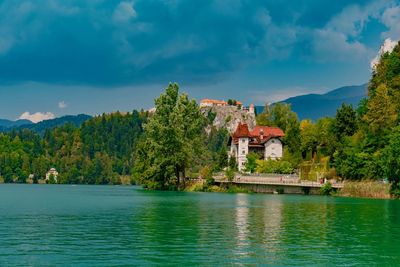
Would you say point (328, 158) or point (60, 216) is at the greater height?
point (328, 158)

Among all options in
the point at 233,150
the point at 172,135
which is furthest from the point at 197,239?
the point at 233,150

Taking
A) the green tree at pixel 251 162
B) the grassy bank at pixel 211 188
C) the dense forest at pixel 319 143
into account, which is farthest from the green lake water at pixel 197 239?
the green tree at pixel 251 162

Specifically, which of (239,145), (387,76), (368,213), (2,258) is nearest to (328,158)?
(387,76)

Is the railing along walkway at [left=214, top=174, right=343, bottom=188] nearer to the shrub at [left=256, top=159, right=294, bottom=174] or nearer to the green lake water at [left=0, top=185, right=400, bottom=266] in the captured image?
the shrub at [left=256, top=159, right=294, bottom=174]

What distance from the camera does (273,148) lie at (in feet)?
454

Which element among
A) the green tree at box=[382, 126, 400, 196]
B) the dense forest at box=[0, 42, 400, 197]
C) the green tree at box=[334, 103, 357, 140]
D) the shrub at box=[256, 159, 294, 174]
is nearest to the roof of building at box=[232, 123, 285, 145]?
the dense forest at box=[0, 42, 400, 197]

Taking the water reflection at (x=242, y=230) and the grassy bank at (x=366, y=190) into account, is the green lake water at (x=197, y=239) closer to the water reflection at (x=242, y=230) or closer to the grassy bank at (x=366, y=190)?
the water reflection at (x=242, y=230)

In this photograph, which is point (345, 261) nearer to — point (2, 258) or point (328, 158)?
point (2, 258)

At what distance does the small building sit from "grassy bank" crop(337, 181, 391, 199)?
41.9m

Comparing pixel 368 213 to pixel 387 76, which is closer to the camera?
pixel 368 213

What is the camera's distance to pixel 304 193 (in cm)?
10275

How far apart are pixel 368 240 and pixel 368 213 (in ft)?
67.3

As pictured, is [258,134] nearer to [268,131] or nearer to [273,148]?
[268,131]

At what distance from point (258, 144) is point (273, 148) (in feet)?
11.4
